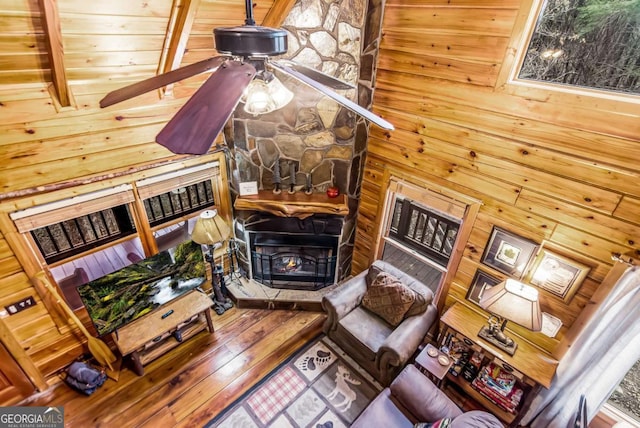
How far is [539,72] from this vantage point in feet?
7.73

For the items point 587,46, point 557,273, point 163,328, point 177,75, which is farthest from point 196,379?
point 587,46

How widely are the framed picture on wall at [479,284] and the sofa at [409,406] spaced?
999 millimetres

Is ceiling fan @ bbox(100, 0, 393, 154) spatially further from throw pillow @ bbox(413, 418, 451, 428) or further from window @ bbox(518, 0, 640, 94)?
throw pillow @ bbox(413, 418, 451, 428)

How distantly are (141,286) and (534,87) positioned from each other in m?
3.87

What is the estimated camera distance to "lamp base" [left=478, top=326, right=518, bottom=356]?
110 inches

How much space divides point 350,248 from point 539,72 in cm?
271

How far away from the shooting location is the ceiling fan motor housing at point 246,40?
41.1 inches

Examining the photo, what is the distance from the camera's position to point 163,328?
129 inches

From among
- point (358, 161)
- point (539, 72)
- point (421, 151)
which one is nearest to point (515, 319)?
point (421, 151)

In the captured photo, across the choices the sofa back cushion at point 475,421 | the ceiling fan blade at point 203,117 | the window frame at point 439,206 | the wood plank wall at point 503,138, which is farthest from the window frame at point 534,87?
the ceiling fan blade at point 203,117

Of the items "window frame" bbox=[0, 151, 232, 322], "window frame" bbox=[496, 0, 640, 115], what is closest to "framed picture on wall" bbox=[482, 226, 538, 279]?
"window frame" bbox=[496, 0, 640, 115]

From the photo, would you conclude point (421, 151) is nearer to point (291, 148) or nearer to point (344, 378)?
point (291, 148)

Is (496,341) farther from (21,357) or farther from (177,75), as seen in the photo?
(21,357)

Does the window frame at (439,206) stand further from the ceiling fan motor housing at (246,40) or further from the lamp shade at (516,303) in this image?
the ceiling fan motor housing at (246,40)
